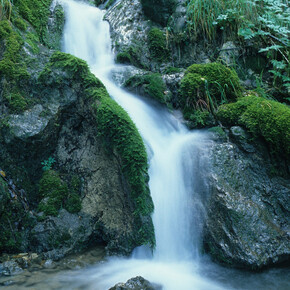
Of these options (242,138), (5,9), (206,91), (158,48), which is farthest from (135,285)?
(158,48)

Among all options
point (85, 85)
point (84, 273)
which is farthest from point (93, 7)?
point (84, 273)

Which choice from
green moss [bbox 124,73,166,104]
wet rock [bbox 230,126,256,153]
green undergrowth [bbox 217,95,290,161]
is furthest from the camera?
green moss [bbox 124,73,166,104]

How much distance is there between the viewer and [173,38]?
6.73 meters

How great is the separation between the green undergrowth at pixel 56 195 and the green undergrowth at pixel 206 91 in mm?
2319

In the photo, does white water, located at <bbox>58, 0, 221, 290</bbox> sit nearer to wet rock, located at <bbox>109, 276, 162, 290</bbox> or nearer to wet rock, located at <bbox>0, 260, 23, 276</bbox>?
wet rock, located at <bbox>109, 276, 162, 290</bbox>

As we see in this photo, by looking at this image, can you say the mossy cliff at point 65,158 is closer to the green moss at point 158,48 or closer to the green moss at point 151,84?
the green moss at point 151,84

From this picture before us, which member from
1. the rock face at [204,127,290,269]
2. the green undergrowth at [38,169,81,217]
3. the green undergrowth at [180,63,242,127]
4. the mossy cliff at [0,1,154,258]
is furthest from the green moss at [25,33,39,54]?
the rock face at [204,127,290,269]

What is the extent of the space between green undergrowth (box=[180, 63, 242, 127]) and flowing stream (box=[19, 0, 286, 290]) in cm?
39

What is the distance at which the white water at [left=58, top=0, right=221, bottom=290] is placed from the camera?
3143 mm

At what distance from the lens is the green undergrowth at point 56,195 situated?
12.7 feet

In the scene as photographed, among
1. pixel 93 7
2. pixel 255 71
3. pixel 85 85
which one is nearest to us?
pixel 85 85

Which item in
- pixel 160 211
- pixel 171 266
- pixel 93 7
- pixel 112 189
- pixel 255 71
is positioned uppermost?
pixel 93 7

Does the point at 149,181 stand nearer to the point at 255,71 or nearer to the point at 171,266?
the point at 171,266

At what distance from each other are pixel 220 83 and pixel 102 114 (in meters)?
2.33
